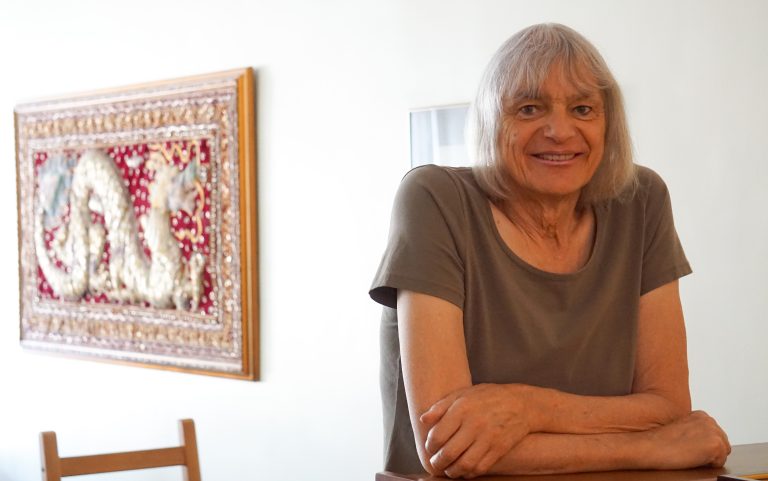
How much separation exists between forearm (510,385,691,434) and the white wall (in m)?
1.44

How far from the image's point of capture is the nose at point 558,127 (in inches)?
56.5

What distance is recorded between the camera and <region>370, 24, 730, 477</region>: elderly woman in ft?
4.31

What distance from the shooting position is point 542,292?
1.46 meters

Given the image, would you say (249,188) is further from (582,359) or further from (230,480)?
(582,359)

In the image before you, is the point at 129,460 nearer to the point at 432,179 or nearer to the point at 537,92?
the point at 432,179

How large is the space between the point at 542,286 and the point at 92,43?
352cm

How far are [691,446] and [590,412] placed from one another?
13 centimetres

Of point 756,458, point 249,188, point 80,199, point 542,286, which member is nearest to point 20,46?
point 80,199

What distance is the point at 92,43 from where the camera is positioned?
14.9 ft

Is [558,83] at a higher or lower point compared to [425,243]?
higher

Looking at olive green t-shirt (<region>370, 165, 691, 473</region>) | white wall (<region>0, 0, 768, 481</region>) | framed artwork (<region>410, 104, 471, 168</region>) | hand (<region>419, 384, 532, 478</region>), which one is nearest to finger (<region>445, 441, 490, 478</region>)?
hand (<region>419, 384, 532, 478</region>)

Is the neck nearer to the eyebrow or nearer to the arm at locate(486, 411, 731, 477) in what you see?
the eyebrow

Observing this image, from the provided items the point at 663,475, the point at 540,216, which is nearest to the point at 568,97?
the point at 540,216

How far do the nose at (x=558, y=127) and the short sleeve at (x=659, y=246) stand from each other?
0.22 meters
